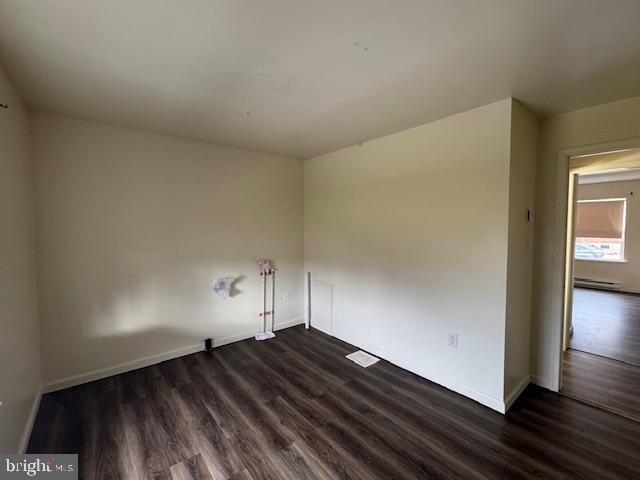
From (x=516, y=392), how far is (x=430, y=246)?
4.70ft

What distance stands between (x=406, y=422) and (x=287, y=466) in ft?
3.13

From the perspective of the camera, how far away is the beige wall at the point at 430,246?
2285 mm

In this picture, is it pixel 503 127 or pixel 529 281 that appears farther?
pixel 529 281

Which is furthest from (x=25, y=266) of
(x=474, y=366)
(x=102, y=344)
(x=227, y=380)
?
(x=474, y=366)

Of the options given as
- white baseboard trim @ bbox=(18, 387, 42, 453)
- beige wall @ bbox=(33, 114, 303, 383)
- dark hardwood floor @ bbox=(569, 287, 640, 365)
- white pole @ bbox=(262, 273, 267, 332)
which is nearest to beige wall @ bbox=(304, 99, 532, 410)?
white pole @ bbox=(262, 273, 267, 332)

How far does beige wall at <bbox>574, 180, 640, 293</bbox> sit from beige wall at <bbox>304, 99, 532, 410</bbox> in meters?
5.71

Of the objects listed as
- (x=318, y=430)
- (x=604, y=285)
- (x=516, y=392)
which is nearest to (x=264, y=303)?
(x=318, y=430)

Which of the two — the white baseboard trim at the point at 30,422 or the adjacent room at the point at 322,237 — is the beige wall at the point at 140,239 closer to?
the adjacent room at the point at 322,237

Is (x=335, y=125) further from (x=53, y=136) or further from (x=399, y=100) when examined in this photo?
(x=53, y=136)

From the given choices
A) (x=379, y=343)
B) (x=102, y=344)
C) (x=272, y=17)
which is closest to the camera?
(x=272, y=17)

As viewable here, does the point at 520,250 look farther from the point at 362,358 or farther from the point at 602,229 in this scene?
the point at 602,229

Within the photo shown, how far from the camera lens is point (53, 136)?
2.50 m

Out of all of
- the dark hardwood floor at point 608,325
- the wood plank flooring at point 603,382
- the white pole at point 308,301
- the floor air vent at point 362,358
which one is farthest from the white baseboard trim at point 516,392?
the white pole at point 308,301

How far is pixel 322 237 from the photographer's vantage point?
13.1 feet
